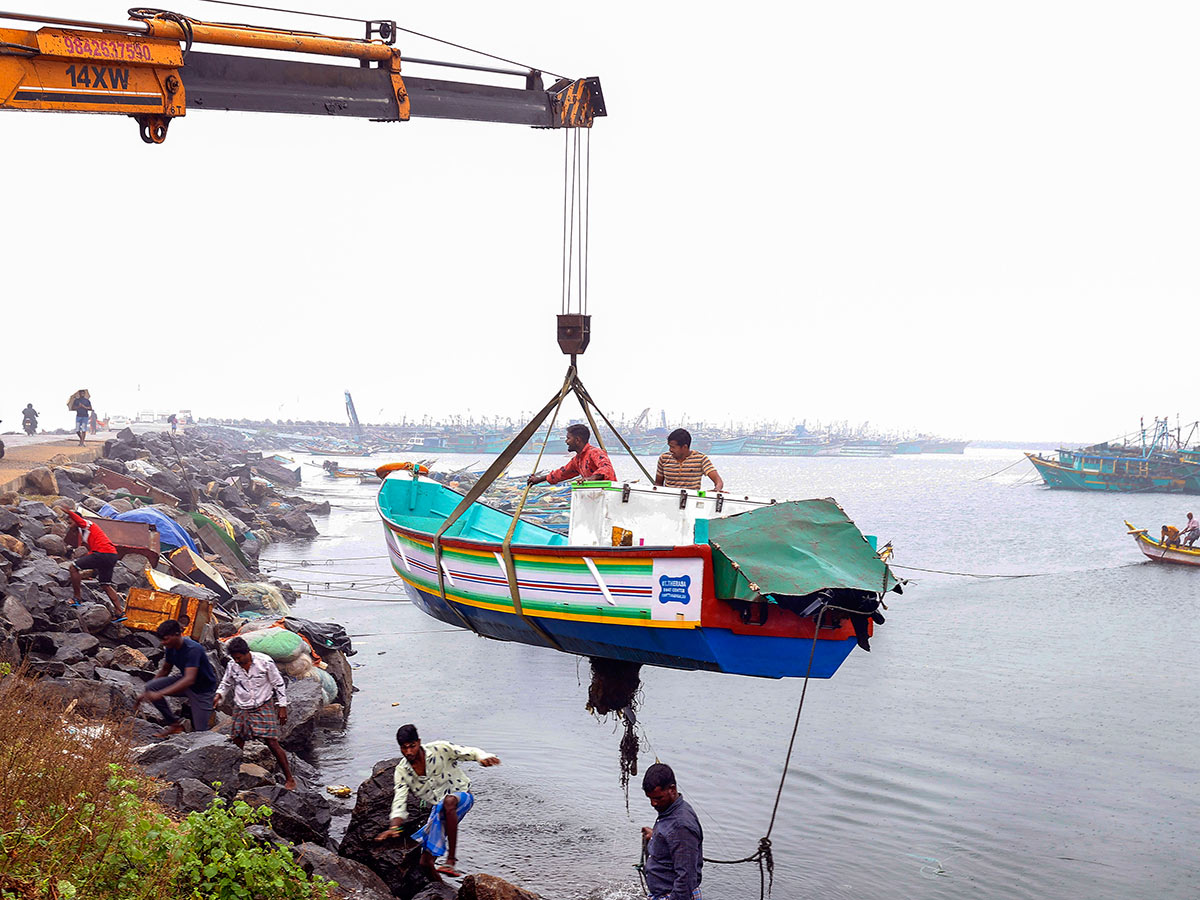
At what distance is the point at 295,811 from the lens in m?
8.08

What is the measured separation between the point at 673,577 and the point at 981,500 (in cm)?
10443

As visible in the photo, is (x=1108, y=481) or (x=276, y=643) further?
(x=1108, y=481)

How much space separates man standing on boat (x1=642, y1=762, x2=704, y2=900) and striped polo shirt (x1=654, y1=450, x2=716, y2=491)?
3.71 m

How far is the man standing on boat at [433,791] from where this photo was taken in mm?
7629

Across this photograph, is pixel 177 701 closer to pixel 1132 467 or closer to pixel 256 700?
pixel 256 700

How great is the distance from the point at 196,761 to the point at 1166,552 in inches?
1688

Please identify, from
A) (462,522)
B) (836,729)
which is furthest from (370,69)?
(836,729)

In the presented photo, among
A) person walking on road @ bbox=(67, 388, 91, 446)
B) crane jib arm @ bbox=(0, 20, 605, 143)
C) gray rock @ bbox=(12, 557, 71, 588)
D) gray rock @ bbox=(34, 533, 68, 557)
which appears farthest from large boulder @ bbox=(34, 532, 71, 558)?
person walking on road @ bbox=(67, 388, 91, 446)

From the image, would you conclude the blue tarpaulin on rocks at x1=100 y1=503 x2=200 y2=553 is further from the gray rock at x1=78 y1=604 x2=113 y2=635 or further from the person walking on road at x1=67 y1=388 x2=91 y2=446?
the person walking on road at x1=67 y1=388 x2=91 y2=446

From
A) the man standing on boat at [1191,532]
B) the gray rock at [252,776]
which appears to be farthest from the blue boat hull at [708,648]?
the man standing on boat at [1191,532]

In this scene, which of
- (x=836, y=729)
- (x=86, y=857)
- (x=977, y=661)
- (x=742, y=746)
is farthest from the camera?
(x=977, y=661)

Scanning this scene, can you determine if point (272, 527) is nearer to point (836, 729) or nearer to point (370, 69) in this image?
point (836, 729)

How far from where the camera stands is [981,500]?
105 metres

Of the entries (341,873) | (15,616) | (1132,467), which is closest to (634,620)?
(341,873)
